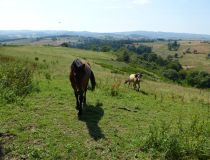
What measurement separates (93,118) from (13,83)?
18.9 feet

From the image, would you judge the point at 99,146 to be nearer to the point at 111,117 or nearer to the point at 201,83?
the point at 111,117

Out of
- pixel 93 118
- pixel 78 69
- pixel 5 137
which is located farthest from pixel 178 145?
pixel 5 137

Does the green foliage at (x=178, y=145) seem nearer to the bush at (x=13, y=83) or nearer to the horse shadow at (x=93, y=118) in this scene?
the horse shadow at (x=93, y=118)

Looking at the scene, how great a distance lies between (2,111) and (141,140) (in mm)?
5788

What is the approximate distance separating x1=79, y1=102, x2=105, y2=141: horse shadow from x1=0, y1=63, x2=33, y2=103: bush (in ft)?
11.4

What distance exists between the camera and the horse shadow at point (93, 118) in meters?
10.6

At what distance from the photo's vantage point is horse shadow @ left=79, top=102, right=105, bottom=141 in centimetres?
1062

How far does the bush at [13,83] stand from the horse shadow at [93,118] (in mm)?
3469

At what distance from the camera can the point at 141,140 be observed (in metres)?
10.1

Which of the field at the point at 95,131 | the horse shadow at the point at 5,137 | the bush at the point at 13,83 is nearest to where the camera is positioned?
the field at the point at 95,131

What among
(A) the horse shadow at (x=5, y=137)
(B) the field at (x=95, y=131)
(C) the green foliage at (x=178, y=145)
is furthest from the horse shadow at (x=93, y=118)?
(A) the horse shadow at (x=5, y=137)

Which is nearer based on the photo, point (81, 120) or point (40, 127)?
point (40, 127)

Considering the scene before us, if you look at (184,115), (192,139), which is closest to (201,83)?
(184,115)

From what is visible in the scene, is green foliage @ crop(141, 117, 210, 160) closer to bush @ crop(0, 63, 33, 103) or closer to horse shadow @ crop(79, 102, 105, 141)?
horse shadow @ crop(79, 102, 105, 141)
